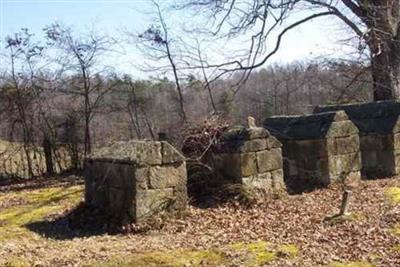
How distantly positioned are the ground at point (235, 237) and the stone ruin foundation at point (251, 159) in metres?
0.43

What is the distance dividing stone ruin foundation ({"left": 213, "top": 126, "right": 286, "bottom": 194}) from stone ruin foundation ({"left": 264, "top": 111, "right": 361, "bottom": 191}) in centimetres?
122

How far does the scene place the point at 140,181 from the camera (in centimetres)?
957

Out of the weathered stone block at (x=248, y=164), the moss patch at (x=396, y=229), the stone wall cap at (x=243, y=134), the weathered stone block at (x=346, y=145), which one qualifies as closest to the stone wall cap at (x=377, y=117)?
the weathered stone block at (x=346, y=145)

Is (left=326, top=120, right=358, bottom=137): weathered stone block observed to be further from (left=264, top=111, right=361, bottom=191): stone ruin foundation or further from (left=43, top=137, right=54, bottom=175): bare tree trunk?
(left=43, top=137, right=54, bottom=175): bare tree trunk

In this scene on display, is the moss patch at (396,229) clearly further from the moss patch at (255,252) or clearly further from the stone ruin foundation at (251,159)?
the stone ruin foundation at (251,159)

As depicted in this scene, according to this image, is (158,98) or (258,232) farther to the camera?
(158,98)

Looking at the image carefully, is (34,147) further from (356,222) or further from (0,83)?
(356,222)

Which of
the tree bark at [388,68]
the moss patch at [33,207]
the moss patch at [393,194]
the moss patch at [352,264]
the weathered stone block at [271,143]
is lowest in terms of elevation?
the moss patch at [352,264]

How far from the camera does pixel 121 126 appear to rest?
20391 millimetres

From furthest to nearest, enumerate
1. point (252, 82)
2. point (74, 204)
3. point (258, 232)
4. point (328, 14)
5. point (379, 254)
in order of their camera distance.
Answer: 1. point (252, 82)
2. point (328, 14)
3. point (74, 204)
4. point (258, 232)
5. point (379, 254)

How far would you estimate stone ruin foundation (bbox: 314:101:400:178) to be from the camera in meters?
13.8

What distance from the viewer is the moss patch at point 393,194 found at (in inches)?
424

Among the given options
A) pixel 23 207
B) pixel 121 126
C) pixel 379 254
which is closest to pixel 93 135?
pixel 121 126

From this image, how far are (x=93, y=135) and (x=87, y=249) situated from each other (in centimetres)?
1213
